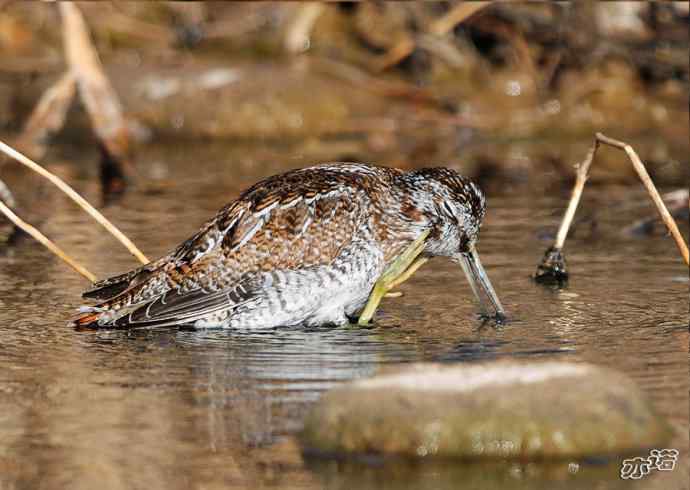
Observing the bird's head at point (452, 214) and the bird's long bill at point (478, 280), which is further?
the bird's head at point (452, 214)

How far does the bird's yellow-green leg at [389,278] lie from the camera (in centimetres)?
838

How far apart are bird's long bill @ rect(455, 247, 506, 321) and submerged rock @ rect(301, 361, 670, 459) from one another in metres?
2.78

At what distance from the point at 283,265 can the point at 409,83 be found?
37.1 feet

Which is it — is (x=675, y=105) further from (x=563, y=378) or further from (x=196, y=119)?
(x=563, y=378)

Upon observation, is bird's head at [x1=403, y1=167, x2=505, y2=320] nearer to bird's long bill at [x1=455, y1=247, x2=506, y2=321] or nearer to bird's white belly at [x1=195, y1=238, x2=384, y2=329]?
bird's long bill at [x1=455, y1=247, x2=506, y2=321]

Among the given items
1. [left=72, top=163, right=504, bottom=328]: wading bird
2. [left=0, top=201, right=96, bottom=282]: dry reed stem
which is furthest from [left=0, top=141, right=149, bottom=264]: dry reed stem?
[left=72, top=163, right=504, bottom=328]: wading bird

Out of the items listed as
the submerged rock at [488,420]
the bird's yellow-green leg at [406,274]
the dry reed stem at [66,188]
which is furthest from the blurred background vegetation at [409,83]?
the submerged rock at [488,420]

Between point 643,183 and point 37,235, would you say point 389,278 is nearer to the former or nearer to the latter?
point 643,183

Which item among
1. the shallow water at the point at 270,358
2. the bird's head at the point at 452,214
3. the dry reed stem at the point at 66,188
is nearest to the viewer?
the shallow water at the point at 270,358

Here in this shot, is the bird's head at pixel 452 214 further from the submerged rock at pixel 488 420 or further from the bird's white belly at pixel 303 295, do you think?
the submerged rock at pixel 488 420

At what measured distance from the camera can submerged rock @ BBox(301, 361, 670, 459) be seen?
555 centimetres

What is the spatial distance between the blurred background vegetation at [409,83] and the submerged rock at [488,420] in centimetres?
1171

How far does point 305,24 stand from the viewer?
19.8 m

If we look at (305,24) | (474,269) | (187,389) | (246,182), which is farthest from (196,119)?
(187,389)
